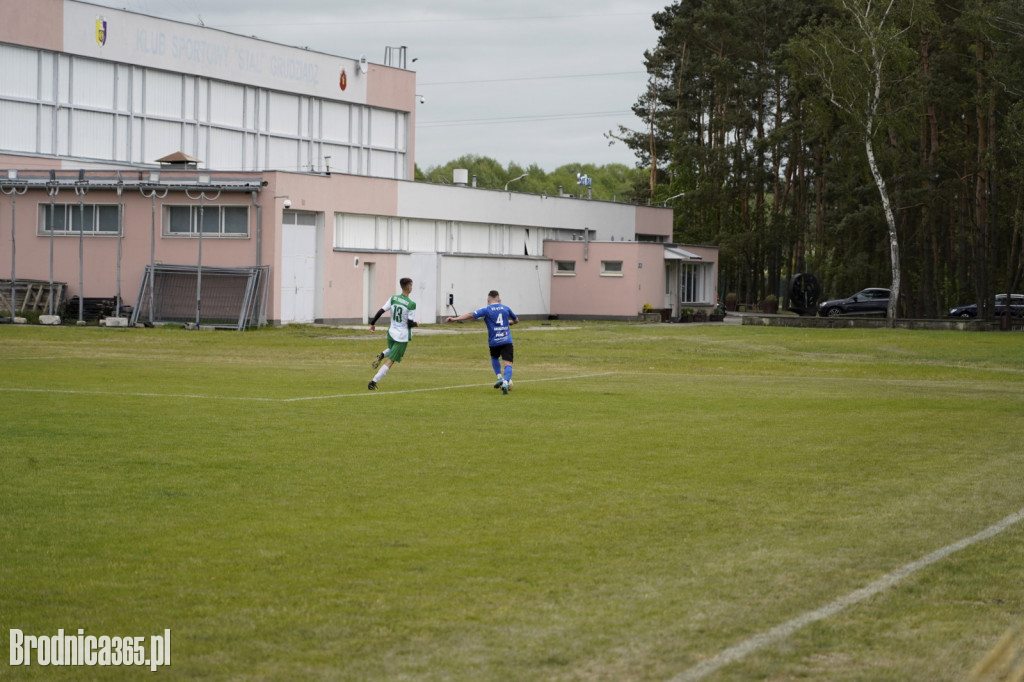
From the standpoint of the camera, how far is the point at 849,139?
62438 millimetres

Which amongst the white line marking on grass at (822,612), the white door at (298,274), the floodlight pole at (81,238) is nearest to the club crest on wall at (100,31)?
the floodlight pole at (81,238)

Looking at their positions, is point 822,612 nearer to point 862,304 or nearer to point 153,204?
point 153,204

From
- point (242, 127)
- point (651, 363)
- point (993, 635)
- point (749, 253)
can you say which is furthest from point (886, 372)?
point (749, 253)

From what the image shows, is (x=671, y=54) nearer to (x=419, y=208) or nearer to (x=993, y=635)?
(x=419, y=208)

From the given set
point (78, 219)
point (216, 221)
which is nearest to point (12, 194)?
point (78, 219)

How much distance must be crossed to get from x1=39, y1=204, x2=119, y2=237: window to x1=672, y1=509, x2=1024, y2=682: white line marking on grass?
43303mm

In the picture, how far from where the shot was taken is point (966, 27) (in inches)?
2255

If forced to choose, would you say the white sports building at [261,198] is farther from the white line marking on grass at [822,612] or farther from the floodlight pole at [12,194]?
the white line marking on grass at [822,612]

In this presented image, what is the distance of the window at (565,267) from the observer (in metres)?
64.5

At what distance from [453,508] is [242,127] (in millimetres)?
53249

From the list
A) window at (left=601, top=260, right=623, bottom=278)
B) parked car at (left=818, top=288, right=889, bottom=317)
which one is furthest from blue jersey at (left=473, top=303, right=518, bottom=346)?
parked car at (left=818, top=288, right=889, bottom=317)

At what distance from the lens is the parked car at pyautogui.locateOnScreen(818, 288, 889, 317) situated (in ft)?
229

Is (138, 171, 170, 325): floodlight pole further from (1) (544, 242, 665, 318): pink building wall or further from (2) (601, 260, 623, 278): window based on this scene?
(2) (601, 260, 623, 278): window

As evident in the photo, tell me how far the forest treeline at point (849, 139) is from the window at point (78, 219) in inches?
1260
